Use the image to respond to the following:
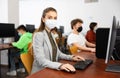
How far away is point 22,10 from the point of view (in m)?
8.19

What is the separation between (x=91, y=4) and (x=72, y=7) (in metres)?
0.71

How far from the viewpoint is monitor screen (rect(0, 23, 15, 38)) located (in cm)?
448

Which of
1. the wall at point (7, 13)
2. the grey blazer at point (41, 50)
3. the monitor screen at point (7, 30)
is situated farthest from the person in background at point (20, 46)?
the grey blazer at point (41, 50)

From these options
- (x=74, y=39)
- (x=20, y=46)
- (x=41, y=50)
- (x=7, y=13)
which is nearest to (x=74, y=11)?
(x=7, y=13)

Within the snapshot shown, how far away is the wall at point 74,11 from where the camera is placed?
637 centimetres

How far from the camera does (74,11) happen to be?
694cm

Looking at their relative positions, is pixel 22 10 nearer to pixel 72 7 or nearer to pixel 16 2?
pixel 72 7

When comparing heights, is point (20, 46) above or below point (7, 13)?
below

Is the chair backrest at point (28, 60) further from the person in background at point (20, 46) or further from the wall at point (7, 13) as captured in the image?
the wall at point (7, 13)

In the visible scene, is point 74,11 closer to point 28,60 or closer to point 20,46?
point 20,46

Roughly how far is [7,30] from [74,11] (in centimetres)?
305

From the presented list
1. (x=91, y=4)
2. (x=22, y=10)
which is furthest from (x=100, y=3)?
(x=22, y=10)

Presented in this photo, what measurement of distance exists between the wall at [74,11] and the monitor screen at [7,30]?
2789mm

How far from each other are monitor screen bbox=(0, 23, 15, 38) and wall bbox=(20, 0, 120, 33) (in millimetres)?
2789
